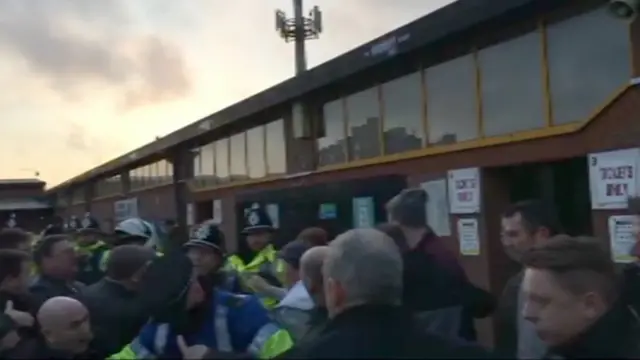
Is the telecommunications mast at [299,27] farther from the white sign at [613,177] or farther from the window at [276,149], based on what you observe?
the white sign at [613,177]

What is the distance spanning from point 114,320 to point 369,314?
2330 mm

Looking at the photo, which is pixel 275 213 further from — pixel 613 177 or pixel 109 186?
pixel 109 186

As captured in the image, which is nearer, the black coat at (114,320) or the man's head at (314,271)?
the black coat at (114,320)

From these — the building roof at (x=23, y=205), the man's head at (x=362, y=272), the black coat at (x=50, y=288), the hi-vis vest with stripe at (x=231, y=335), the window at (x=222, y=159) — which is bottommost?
the hi-vis vest with stripe at (x=231, y=335)

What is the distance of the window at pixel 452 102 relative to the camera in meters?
11.1

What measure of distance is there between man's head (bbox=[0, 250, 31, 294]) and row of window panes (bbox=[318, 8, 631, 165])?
17.4ft

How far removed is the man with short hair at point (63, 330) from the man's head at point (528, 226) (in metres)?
2.38

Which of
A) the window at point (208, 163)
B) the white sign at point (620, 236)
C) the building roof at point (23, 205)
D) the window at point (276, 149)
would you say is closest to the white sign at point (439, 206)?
the white sign at point (620, 236)

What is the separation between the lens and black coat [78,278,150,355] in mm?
4945

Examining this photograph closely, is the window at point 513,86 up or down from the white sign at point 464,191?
up

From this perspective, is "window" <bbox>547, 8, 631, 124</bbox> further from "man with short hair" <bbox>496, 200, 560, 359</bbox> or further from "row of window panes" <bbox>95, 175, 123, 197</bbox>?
"row of window panes" <bbox>95, 175, 123, 197</bbox>

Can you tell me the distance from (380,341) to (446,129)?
28.7 feet

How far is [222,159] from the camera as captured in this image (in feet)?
71.5

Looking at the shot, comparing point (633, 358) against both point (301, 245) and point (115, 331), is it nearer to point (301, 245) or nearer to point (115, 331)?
point (115, 331)
